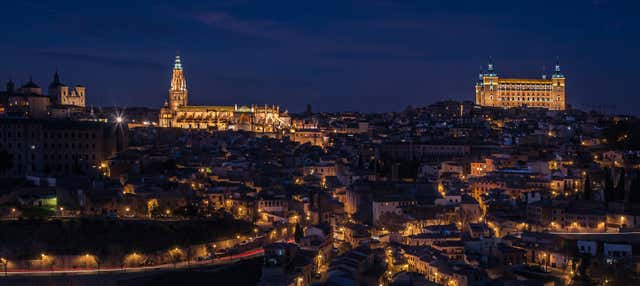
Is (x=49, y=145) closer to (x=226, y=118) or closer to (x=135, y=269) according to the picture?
(x=135, y=269)

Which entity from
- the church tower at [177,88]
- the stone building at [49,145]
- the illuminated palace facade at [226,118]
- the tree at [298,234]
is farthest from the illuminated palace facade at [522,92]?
the tree at [298,234]

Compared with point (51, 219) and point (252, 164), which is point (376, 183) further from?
point (51, 219)

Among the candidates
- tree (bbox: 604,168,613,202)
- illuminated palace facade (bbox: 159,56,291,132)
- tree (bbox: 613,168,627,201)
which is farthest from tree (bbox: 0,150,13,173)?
illuminated palace facade (bbox: 159,56,291,132)

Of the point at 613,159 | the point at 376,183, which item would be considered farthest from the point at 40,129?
the point at 613,159

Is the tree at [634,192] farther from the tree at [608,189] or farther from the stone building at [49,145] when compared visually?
the stone building at [49,145]

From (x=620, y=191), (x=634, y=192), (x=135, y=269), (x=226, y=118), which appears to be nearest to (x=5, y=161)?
(x=135, y=269)
